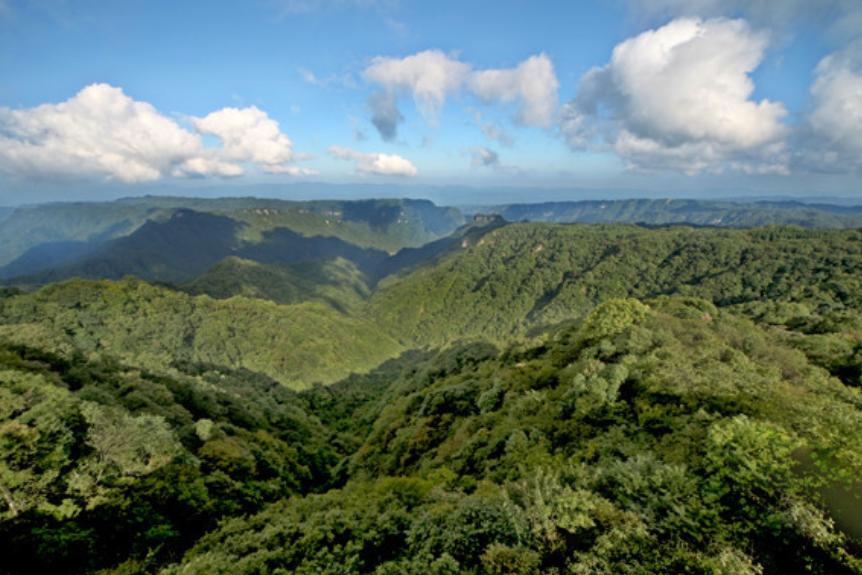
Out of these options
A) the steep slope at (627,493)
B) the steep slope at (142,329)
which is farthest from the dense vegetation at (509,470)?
the steep slope at (142,329)

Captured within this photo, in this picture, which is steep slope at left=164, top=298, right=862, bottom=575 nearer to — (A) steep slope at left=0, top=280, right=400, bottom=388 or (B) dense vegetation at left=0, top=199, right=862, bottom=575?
(B) dense vegetation at left=0, top=199, right=862, bottom=575

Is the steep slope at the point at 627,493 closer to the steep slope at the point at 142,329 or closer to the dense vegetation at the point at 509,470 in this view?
the dense vegetation at the point at 509,470

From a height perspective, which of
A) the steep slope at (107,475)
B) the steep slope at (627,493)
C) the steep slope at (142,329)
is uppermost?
the steep slope at (627,493)

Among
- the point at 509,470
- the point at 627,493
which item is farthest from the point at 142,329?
the point at 627,493

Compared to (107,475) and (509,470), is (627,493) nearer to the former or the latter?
(509,470)

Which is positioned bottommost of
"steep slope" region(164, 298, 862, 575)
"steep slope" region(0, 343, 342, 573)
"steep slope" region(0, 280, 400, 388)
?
"steep slope" region(0, 280, 400, 388)

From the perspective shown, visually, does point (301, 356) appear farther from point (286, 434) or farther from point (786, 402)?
point (786, 402)

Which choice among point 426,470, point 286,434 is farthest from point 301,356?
point 426,470

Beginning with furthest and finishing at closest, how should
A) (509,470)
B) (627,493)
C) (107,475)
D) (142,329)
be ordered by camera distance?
(142,329), (107,475), (509,470), (627,493)

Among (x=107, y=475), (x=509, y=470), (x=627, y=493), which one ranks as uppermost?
(x=627, y=493)

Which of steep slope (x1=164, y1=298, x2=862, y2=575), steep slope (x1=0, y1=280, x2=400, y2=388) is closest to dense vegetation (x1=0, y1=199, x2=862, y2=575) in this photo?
steep slope (x1=164, y1=298, x2=862, y2=575)

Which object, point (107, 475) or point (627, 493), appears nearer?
point (627, 493)
